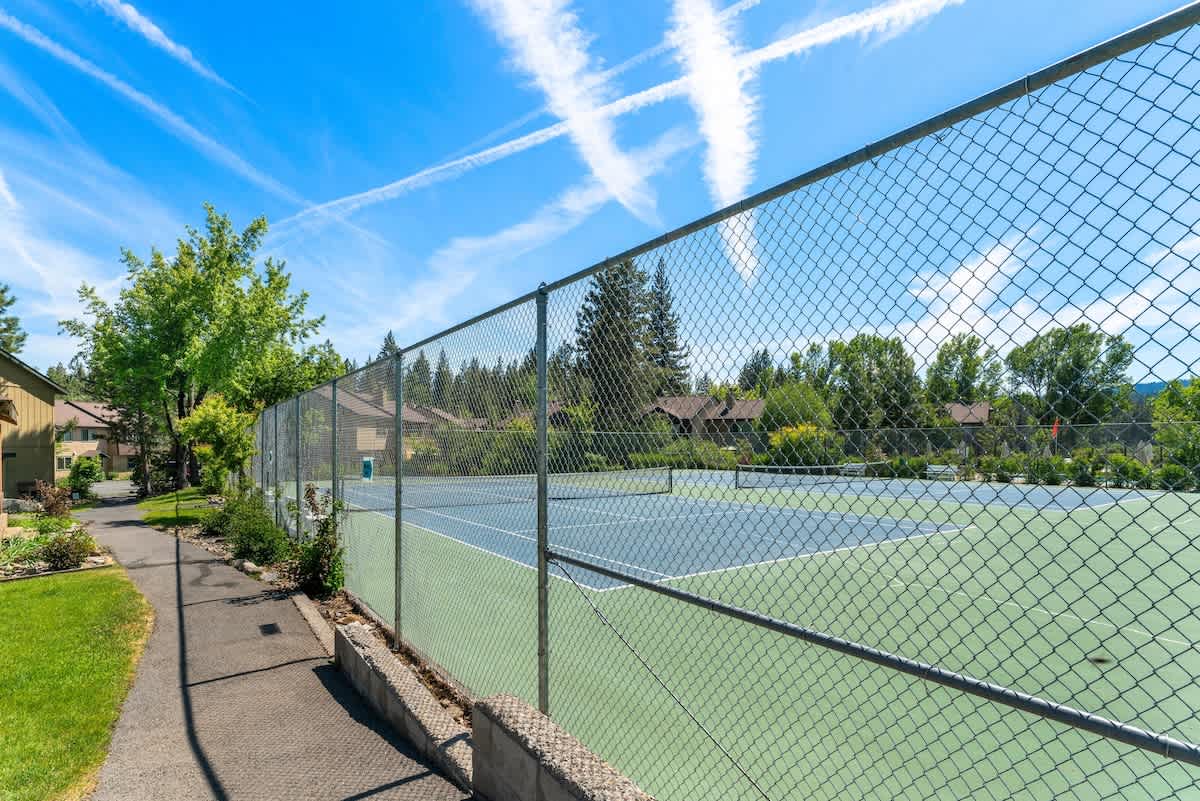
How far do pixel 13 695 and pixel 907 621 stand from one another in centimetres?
913

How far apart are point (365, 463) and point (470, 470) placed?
8.89 feet

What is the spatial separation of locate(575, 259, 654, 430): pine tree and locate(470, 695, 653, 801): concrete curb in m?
1.49

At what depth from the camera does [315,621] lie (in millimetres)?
6785

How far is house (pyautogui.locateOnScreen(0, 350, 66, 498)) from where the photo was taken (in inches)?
1001

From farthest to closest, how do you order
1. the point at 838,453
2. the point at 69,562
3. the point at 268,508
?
the point at 268,508, the point at 69,562, the point at 838,453

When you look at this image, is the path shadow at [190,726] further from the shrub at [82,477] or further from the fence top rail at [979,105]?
the shrub at [82,477]

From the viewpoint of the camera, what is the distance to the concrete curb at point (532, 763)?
2.54 metres

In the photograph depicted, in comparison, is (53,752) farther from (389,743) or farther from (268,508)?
(268,508)

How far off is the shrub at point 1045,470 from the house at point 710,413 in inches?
34.3

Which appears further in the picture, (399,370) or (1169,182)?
(399,370)

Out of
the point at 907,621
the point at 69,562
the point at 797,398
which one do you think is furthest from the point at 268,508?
the point at 797,398

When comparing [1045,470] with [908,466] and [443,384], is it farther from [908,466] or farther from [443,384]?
[443,384]

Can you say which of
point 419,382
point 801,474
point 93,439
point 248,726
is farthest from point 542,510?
point 93,439

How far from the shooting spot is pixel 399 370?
5391mm
